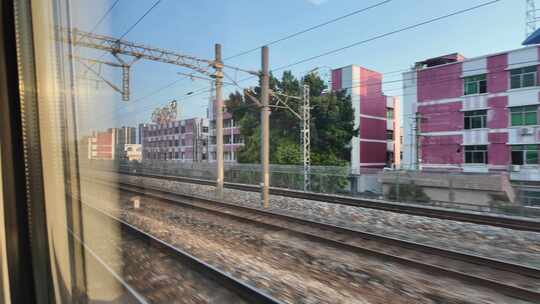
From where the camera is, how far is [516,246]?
6238 millimetres

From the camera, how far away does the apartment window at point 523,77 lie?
15938mm

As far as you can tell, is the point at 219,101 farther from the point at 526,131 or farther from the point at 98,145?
the point at 526,131

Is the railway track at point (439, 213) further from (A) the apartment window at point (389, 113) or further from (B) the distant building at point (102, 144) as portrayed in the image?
(A) the apartment window at point (389, 113)

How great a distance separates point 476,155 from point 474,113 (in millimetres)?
2612

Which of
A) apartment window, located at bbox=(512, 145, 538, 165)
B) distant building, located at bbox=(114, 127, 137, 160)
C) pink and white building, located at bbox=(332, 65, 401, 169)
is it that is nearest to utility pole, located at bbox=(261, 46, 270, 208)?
distant building, located at bbox=(114, 127, 137, 160)

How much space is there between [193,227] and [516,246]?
6.67 metres

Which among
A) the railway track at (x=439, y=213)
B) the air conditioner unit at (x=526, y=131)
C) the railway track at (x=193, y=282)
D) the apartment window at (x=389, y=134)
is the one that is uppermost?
the apartment window at (x=389, y=134)

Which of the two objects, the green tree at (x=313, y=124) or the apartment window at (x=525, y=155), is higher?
the green tree at (x=313, y=124)

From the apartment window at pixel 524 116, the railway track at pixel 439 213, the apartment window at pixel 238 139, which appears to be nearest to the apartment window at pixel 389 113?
the apartment window at pixel 238 139

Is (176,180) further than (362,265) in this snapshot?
Yes

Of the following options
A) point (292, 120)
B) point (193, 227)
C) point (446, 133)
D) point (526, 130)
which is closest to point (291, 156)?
point (292, 120)

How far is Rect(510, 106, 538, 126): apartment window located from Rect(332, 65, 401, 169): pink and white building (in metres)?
10.2

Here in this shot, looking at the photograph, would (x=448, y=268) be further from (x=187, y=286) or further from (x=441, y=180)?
(x=441, y=180)

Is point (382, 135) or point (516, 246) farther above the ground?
point (382, 135)
